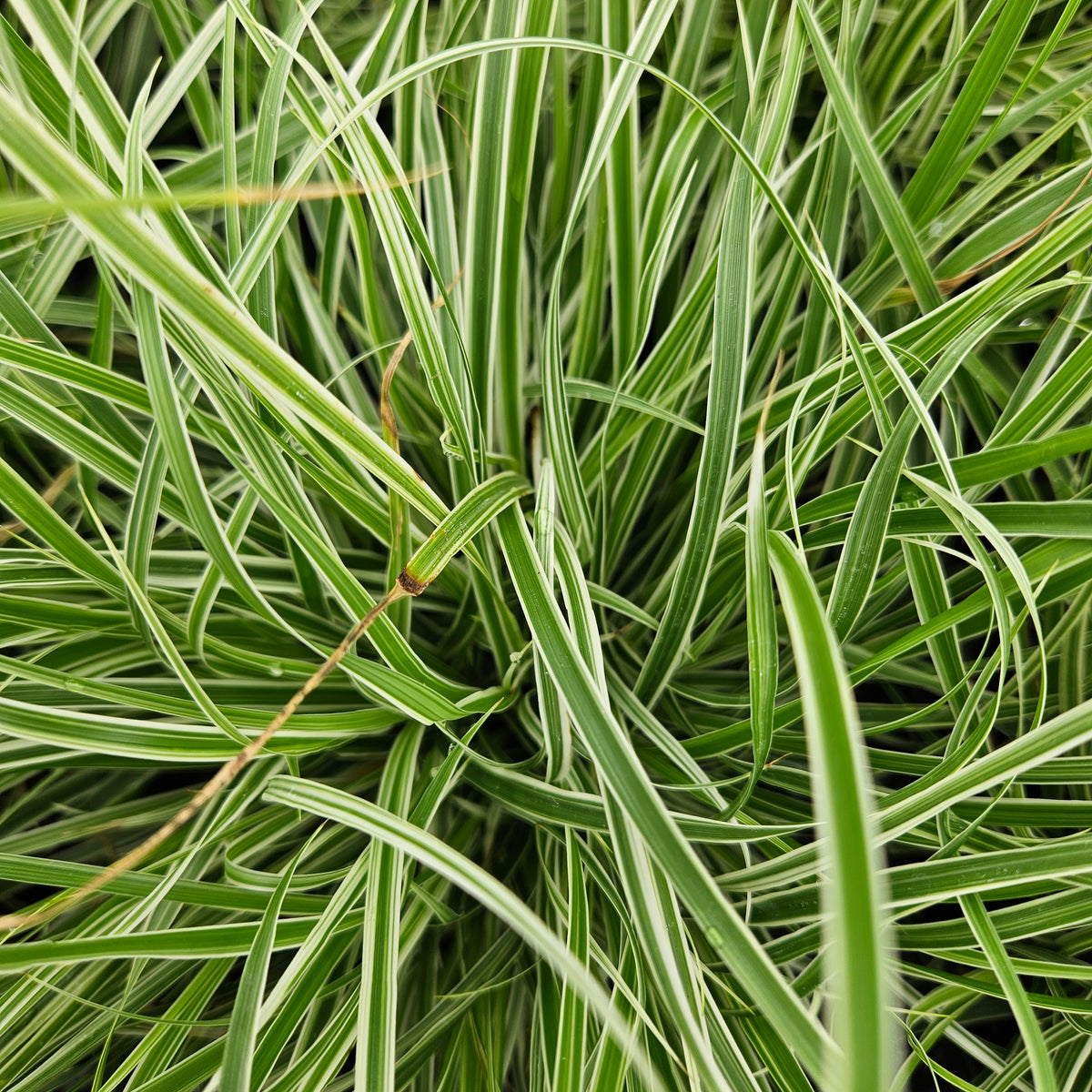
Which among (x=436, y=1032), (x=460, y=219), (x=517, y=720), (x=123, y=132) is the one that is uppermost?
(x=460, y=219)

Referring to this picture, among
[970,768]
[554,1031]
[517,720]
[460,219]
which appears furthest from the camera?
[460,219]

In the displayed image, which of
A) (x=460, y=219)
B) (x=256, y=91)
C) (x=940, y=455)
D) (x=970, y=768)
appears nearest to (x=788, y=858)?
(x=970, y=768)

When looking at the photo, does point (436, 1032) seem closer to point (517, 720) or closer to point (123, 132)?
point (517, 720)

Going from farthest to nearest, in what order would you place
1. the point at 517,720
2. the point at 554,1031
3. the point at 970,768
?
the point at 517,720, the point at 554,1031, the point at 970,768

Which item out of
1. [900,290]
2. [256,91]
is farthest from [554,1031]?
[256,91]

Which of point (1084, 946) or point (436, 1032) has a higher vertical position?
point (1084, 946)

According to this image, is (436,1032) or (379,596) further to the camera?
(379,596)
